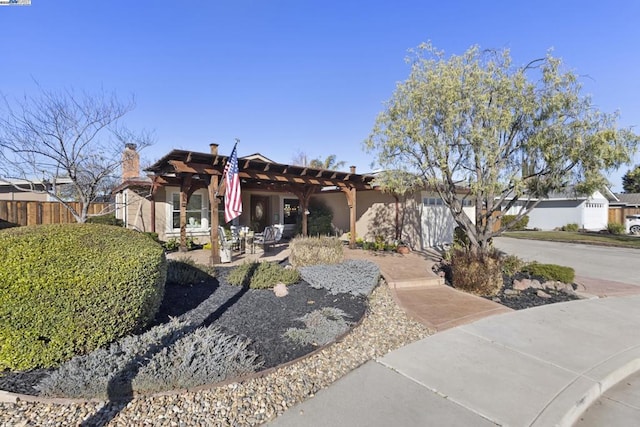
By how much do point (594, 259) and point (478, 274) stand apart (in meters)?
8.90

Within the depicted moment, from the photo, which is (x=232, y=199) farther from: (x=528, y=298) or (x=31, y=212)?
(x=31, y=212)

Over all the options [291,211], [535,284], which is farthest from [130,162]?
[535,284]

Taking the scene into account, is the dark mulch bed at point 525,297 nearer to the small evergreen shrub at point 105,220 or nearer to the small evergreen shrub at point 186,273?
the small evergreen shrub at point 186,273

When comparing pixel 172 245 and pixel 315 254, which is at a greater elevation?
pixel 315 254

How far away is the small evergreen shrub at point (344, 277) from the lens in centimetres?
612

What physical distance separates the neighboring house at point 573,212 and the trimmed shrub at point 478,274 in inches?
818

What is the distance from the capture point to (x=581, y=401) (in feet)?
9.15

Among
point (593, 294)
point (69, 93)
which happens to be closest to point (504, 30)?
point (593, 294)

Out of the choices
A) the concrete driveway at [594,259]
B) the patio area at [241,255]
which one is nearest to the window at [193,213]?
the patio area at [241,255]

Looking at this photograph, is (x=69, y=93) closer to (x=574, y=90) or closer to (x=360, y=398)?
(x=360, y=398)

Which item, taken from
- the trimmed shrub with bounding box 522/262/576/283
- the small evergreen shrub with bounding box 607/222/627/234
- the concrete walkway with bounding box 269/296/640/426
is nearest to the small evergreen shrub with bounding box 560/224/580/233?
the small evergreen shrub with bounding box 607/222/627/234

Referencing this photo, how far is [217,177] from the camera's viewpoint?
8.54 meters

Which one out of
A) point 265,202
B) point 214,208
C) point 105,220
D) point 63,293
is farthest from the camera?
point 265,202

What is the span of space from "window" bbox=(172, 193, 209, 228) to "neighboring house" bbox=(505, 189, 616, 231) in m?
23.4
